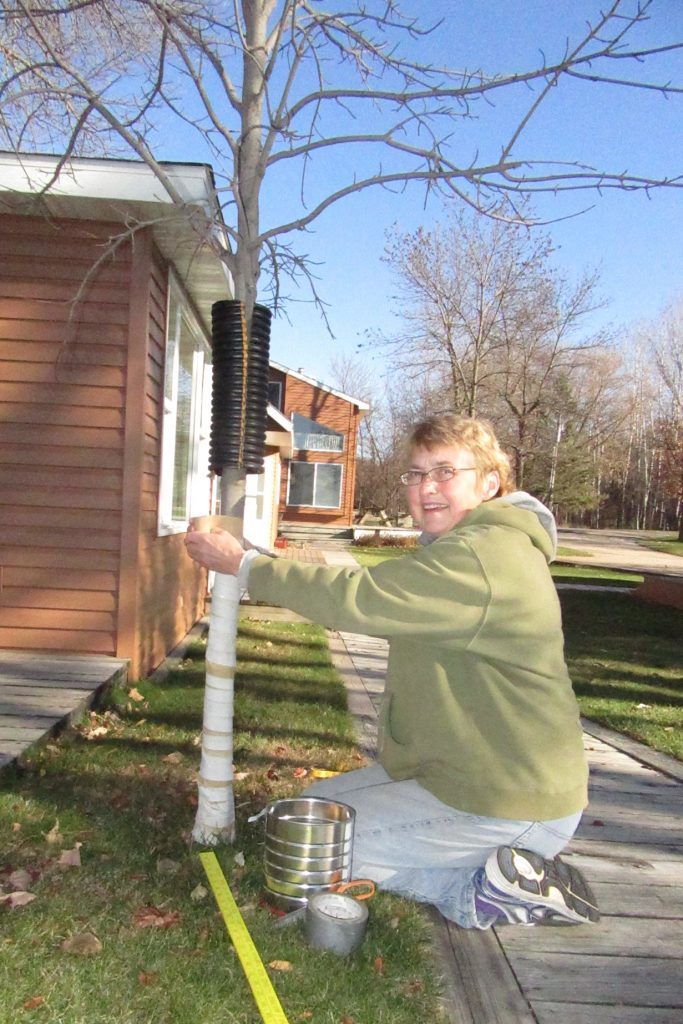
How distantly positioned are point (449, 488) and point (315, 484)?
2960 cm

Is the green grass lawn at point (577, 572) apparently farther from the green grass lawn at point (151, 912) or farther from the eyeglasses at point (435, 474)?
the eyeglasses at point (435, 474)

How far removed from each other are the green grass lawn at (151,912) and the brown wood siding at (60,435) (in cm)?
143

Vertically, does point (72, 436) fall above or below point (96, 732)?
above

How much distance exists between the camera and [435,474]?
2969mm

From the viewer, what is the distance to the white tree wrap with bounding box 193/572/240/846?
10.6 feet

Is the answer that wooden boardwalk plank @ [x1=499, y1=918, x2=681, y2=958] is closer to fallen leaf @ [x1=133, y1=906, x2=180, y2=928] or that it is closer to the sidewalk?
A: the sidewalk

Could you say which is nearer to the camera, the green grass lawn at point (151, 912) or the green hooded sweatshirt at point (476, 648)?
the green grass lawn at point (151, 912)

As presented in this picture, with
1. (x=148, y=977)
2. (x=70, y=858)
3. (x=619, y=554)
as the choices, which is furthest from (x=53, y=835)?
(x=619, y=554)

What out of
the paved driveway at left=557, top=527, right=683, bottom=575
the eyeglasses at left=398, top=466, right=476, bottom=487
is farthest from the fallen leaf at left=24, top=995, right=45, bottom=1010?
the paved driveway at left=557, top=527, right=683, bottom=575

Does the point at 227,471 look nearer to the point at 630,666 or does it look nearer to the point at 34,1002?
the point at 34,1002

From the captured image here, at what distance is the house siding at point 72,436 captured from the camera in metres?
5.80

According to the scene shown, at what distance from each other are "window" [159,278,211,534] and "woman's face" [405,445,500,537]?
13.1 feet

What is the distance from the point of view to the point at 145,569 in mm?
6195

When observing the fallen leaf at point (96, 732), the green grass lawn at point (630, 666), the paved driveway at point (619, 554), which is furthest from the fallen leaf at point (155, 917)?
the paved driveway at point (619, 554)
